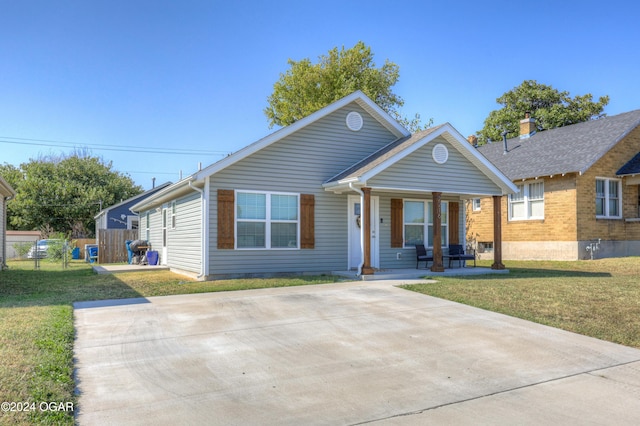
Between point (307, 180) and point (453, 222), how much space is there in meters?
5.17

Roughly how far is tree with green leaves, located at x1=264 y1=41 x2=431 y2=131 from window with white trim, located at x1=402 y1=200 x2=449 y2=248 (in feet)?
56.8

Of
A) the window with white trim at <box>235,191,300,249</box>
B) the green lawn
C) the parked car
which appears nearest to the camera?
the green lawn

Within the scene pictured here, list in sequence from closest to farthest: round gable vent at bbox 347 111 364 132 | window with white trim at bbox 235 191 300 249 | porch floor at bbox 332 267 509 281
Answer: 1. porch floor at bbox 332 267 509 281
2. window with white trim at bbox 235 191 300 249
3. round gable vent at bbox 347 111 364 132

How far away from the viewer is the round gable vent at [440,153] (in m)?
12.7

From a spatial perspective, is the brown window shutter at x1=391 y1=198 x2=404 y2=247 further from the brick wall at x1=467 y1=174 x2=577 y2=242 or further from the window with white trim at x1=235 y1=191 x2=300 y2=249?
the brick wall at x1=467 y1=174 x2=577 y2=242

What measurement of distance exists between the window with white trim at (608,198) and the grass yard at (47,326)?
12174 mm

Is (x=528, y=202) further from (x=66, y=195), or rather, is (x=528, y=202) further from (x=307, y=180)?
(x=66, y=195)

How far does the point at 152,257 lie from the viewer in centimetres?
1819

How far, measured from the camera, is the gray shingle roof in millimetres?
12086

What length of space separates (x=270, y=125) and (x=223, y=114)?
294 inches

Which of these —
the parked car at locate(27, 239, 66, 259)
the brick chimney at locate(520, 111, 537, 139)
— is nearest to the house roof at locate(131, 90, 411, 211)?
the parked car at locate(27, 239, 66, 259)

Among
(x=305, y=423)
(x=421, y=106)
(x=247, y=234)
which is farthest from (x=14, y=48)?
(x=421, y=106)

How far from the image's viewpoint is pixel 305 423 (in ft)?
11.9

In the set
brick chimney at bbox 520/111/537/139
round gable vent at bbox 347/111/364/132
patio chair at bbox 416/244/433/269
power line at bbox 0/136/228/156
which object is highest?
power line at bbox 0/136/228/156
